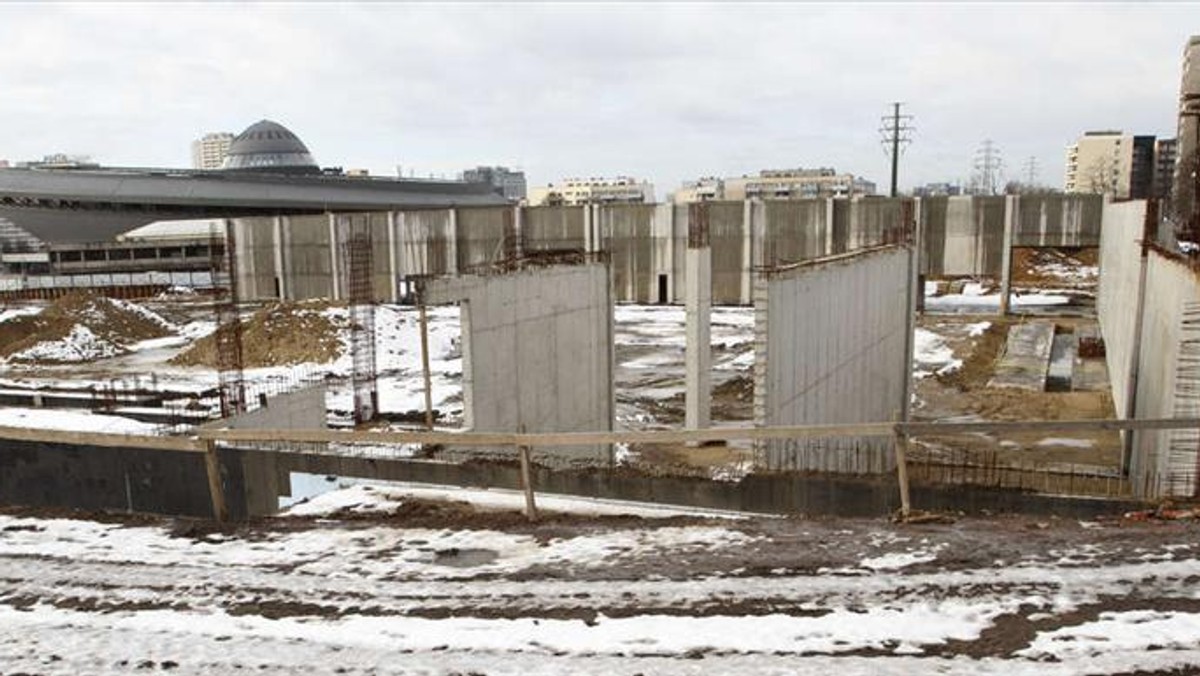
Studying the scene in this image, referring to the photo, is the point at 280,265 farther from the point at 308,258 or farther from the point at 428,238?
the point at 428,238

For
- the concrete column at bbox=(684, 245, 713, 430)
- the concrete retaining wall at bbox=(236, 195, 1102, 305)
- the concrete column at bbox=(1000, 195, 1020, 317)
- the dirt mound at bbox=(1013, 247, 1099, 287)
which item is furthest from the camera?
the dirt mound at bbox=(1013, 247, 1099, 287)

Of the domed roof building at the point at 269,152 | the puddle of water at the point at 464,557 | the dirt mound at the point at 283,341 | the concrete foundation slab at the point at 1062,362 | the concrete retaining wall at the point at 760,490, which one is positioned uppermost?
the domed roof building at the point at 269,152

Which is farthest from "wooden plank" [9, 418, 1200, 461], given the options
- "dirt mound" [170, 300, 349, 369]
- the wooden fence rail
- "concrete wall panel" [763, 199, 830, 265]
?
"concrete wall panel" [763, 199, 830, 265]

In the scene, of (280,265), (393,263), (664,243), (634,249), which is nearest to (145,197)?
(280,265)

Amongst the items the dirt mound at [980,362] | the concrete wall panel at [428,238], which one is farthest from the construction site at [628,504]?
the concrete wall panel at [428,238]

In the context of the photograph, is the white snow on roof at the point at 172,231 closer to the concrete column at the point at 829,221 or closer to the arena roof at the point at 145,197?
the arena roof at the point at 145,197

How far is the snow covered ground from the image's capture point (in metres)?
4.30

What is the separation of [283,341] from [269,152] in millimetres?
61137

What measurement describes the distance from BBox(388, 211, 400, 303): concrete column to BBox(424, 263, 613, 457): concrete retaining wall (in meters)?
27.9

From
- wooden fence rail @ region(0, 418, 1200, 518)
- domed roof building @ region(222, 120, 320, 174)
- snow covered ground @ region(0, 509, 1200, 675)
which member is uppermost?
domed roof building @ region(222, 120, 320, 174)

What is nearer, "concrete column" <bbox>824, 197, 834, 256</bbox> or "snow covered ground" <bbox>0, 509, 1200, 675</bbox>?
"snow covered ground" <bbox>0, 509, 1200, 675</bbox>

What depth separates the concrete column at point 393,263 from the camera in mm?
42438

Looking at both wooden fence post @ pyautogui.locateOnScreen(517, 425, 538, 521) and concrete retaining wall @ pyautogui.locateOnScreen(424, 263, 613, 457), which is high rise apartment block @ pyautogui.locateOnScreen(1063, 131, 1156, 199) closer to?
concrete retaining wall @ pyautogui.locateOnScreen(424, 263, 613, 457)

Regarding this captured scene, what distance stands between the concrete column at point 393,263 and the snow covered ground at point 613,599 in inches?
1447
